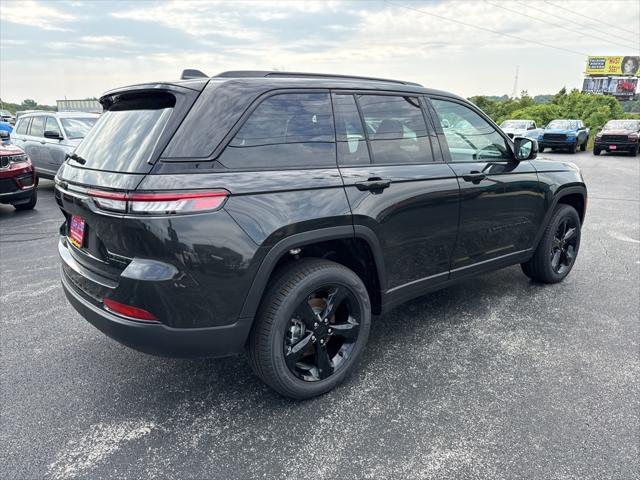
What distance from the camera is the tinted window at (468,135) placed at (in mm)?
3320

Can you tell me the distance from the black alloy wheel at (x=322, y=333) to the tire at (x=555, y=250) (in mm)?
2378

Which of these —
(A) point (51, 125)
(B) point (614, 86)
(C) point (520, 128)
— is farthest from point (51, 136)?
(B) point (614, 86)

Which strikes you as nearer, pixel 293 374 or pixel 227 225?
pixel 227 225

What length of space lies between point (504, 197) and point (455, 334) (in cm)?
117

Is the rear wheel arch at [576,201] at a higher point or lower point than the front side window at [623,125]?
higher

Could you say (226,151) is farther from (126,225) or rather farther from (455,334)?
(455,334)

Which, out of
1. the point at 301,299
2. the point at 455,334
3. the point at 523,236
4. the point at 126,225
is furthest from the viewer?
the point at 523,236

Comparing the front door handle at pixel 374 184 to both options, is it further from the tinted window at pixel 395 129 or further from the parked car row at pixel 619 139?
the parked car row at pixel 619 139

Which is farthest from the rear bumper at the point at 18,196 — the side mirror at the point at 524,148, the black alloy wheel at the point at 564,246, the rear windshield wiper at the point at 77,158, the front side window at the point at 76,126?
the black alloy wheel at the point at 564,246

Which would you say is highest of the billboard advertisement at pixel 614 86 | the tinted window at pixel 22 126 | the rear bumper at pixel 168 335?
the rear bumper at pixel 168 335

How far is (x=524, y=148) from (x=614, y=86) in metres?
64.6

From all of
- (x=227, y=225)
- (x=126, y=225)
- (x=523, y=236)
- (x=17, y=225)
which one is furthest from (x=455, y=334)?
(x=17, y=225)

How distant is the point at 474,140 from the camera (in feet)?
11.6

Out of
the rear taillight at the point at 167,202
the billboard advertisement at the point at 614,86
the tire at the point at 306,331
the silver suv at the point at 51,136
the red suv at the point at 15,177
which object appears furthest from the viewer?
the billboard advertisement at the point at 614,86
